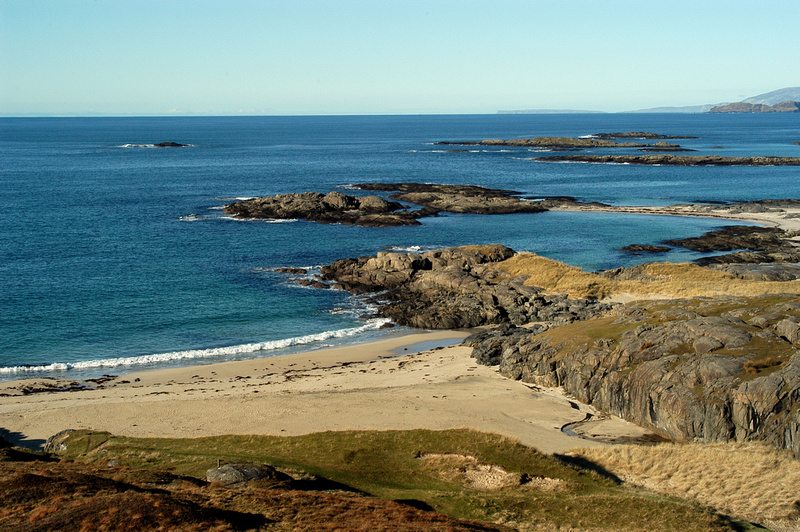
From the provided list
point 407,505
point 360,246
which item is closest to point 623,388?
point 407,505

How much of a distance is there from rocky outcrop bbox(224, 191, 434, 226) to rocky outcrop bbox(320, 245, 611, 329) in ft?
88.2

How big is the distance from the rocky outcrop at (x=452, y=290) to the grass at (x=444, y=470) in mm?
20513

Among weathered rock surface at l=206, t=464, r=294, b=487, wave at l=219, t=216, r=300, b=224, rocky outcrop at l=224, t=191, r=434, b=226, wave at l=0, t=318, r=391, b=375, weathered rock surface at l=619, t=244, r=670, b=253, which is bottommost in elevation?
wave at l=0, t=318, r=391, b=375

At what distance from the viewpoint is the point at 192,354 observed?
41219 mm

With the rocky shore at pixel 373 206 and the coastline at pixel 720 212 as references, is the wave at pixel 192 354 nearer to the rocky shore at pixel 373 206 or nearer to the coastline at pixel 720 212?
the rocky shore at pixel 373 206

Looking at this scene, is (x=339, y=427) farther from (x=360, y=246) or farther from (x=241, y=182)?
(x=241, y=182)

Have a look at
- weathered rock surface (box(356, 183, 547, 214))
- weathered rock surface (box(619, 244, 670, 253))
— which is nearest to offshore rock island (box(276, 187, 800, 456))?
weathered rock surface (box(619, 244, 670, 253))

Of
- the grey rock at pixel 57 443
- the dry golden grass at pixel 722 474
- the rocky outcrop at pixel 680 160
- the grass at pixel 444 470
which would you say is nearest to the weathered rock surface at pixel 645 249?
the dry golden grass at pixel 722 474

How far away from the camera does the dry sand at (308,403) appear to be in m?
28.4

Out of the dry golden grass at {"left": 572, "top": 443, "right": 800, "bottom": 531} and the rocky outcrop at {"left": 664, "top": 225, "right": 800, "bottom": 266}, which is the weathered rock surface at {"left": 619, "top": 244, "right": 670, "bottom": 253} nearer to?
the rocky outcrop at {"left": 664, "top": 225, "right": 800, "bottom": 266}

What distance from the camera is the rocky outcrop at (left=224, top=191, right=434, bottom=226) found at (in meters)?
87.8

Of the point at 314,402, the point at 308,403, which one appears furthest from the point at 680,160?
the point at 308,403

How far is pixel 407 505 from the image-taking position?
19.5 meters

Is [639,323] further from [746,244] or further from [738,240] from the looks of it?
[738,240]
